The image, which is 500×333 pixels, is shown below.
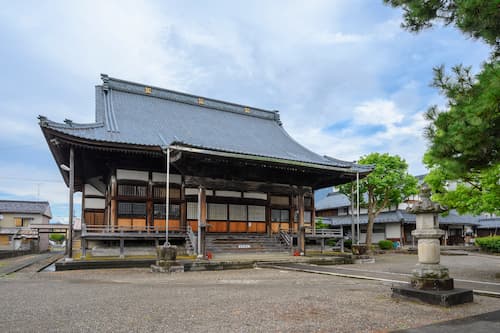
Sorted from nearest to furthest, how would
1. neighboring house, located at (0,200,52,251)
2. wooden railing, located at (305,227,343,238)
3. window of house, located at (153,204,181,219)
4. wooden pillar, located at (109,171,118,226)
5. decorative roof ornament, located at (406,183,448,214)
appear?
decorative roof ornament, located at (406,183,448,214)
wooden pillar, located at (109,171,118,226)
window of house, located at (153,204,181,219)
wooden railing, located at (305,227,343,238)
neighboring house, located at (0,200,52,251)

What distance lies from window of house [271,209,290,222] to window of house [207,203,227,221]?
11.2ft

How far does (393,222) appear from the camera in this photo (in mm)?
36781

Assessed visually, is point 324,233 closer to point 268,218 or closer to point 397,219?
point 268,218

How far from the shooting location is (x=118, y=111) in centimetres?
2388

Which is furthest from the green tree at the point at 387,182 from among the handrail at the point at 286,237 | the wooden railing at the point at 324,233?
the handrail at the point at 286,237

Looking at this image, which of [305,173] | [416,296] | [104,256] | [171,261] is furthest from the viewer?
[305,173]

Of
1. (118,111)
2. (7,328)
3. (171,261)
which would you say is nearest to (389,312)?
(7,328)

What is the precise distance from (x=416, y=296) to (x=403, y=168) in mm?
23106

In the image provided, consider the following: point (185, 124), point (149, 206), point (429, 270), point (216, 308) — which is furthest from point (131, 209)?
point (429, 270)

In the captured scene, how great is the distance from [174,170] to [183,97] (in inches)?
345

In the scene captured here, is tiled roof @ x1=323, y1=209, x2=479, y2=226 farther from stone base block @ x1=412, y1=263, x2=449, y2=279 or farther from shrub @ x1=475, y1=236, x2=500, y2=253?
stone base block @ x1=412, y1=263, x2=449, y2=279

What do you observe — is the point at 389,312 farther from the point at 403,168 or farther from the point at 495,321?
the point at 403,168

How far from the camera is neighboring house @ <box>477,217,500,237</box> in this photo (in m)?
44.5

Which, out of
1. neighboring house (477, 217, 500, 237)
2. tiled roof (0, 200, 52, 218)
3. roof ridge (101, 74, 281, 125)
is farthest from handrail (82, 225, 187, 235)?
neighboring house (477, 217, 500, 237)
